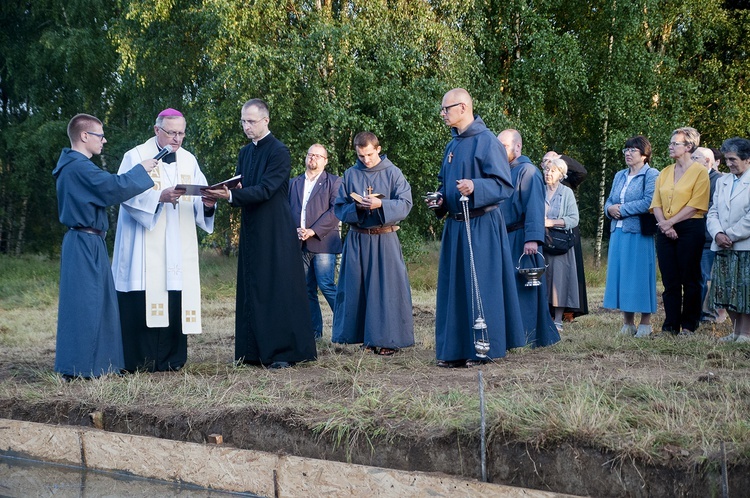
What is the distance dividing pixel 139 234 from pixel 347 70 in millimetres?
10276

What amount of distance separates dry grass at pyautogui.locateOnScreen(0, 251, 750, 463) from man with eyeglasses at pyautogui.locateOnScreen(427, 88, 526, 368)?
273mm

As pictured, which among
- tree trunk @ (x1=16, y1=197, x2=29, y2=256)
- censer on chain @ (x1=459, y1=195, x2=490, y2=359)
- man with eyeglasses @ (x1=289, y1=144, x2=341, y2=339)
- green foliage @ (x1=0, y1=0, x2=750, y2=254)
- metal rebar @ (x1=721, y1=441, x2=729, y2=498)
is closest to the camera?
metal rebar @ (x1=721, y1=441, x2=729, y2=498)

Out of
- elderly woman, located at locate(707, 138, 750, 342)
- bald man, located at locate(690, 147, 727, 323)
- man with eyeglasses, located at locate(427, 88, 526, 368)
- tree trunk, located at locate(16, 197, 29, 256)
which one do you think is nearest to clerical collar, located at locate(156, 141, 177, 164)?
man with eyeglasses, located at locate(427, 88, 526, 368)

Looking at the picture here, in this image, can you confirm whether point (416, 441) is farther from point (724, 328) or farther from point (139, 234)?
point (724, 328)

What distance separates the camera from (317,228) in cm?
932

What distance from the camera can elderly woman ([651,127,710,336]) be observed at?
28.7 ft

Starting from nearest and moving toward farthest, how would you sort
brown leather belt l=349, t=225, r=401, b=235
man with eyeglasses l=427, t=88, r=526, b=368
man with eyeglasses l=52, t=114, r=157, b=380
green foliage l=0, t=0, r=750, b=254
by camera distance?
man with eyeglasses l=52, t=114, r=157, b=380 → man with eyeglasses l=427, t=88, r=526, b=368 → brown leather belt l=349, t=225, r=401, b=235 → green foliage l=0, t=0, r=750, b=254

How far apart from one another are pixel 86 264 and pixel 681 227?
5.64m

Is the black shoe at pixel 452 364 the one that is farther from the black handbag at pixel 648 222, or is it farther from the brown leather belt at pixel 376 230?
the black handbag at pixel 648 222

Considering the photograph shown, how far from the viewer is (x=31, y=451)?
5.45m

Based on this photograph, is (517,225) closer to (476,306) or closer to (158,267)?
(476,306)

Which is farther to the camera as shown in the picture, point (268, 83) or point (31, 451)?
point (268, 83)

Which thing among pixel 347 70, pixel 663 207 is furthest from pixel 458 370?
pixel 347 70

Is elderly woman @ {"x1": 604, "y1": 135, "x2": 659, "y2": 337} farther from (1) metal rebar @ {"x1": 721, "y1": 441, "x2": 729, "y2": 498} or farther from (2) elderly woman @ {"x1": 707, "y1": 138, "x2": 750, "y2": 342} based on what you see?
(1) metal rebar @ {"x1": 721, "y1": 441, "x2": 729, "y2": 498}
